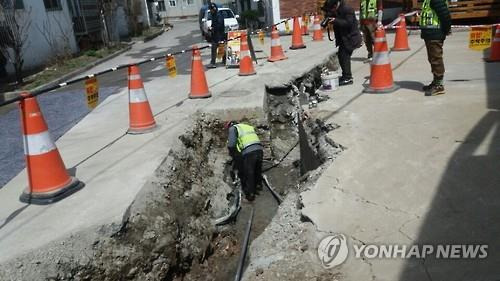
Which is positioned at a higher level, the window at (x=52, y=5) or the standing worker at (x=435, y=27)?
the window at (x=52, y=5)

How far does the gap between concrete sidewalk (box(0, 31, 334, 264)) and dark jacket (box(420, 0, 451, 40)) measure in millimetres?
2706

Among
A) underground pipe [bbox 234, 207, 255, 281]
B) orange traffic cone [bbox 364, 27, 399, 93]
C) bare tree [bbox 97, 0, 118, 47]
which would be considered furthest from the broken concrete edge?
orange traffic cone [bbox 364, 27, 399, 93]

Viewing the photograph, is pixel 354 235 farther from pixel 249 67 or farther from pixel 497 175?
pixel 249 67

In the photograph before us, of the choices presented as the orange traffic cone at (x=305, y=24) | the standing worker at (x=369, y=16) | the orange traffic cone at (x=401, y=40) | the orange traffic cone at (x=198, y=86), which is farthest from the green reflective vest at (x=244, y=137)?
the orange traffic cone at (x=305, y=24)

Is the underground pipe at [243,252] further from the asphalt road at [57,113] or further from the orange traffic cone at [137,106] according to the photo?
the asphalt road at [57,113]

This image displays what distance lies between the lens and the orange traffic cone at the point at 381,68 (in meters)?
6.37

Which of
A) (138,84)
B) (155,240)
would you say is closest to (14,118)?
(138,84)

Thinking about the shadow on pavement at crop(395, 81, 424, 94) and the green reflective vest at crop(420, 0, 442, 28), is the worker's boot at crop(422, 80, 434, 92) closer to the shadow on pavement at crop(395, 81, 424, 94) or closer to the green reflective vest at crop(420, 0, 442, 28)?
the shadow on pavement at crop(395, 81, 424, 94)

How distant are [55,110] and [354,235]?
7.67 meters

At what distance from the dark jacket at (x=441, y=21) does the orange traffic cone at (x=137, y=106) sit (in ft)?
13.3

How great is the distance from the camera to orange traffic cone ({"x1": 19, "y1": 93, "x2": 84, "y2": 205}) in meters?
3.86

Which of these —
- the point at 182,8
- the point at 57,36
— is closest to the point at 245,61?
the point at 57,36

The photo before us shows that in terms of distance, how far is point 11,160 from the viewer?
5812mm

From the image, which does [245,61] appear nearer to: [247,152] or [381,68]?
[381,68]
